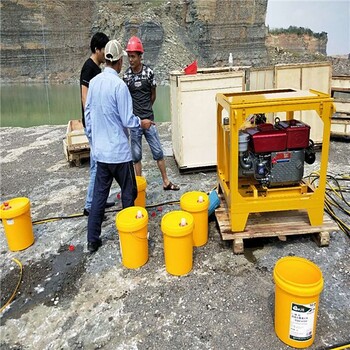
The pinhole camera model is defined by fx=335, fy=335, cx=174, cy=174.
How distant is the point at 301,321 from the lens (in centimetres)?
222

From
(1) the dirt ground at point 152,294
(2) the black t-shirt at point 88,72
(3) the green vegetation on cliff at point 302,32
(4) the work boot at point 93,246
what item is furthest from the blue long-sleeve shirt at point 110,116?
(3) the green vegetation on cliff at point 302,32

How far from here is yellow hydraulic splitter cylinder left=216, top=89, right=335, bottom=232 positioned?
3064mm

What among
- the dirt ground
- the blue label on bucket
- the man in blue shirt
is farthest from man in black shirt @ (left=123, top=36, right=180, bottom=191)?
the blue label on bucket

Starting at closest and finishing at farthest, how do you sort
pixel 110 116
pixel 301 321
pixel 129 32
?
1. pixel 301 321
2. pixel 110 116
3. pixel 129 32

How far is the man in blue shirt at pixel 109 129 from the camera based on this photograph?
3133mm

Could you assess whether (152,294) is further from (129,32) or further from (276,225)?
(129,32)

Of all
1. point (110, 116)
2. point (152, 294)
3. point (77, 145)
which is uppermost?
point (110, 116)

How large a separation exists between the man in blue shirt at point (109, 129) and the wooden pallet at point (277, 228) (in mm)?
1074

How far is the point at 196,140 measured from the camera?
5.50 meters

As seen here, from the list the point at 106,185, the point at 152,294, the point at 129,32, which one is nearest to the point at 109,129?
the point at 106,185

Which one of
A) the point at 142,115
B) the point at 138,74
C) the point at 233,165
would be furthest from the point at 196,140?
the point at 233,165

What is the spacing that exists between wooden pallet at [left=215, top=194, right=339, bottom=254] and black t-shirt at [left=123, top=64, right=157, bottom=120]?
2.03 m

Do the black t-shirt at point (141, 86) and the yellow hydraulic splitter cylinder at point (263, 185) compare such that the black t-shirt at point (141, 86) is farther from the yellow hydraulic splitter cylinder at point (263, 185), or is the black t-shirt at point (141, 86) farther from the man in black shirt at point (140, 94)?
the yellow hydraulic splitter cylinder at point (263, 185)

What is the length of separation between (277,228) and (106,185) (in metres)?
1.80
